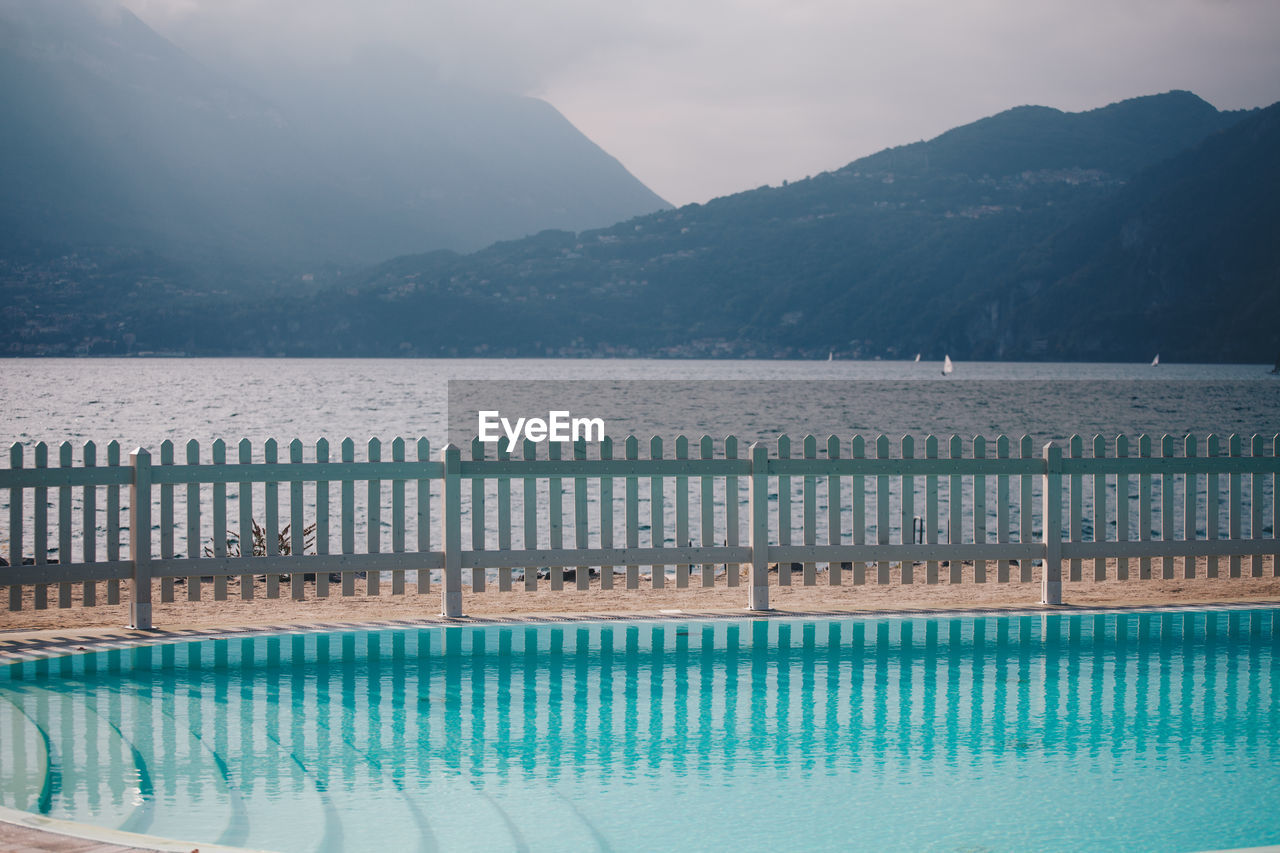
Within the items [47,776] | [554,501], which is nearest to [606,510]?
[554,501]

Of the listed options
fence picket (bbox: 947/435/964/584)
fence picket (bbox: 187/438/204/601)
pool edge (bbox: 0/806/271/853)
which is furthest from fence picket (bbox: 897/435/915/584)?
pool edge (bbox: 0/806/271/853)

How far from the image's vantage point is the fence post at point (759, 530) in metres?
10.9

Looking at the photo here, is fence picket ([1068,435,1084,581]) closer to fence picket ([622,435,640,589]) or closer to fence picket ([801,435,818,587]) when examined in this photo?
fence picket ([801,435,818,587])

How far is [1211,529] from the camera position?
14.5 m

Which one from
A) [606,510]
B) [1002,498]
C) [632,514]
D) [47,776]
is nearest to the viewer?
[47,776]

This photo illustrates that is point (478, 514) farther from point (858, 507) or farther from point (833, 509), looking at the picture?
point (858, 507)

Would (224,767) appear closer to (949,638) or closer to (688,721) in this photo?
(688,721)

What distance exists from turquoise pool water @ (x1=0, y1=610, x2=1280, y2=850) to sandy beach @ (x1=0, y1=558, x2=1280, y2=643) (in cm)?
→ 100

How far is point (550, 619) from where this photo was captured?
1096 cm

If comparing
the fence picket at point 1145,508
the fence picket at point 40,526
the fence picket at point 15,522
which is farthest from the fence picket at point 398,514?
the fence picket at point 1145,508

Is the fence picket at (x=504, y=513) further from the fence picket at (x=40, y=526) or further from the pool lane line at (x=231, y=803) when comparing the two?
the pool lane line at (x=231, y=803)

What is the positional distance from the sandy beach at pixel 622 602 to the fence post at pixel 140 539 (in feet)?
0.65

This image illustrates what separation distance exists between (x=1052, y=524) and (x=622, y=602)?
4267mm

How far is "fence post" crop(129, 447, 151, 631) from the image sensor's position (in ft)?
33.5
